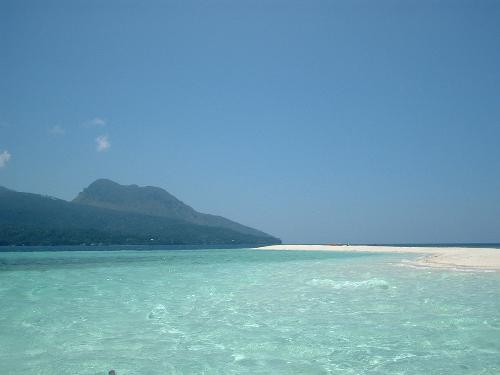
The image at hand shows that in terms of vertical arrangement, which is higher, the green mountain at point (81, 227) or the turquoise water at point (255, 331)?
the green mountain at point (81, 227)

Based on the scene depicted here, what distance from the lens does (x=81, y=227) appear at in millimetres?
142375

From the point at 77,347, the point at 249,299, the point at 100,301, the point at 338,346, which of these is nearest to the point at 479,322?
the point at 338,346

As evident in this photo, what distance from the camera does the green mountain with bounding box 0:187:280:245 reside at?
121812mm

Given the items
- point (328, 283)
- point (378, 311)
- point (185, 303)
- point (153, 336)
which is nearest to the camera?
point (153, 336)

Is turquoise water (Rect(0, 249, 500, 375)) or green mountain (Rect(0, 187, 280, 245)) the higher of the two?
green mountain (Rect(0, 187, 280, 245))

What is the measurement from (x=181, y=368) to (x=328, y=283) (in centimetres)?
1737

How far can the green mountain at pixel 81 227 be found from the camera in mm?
121812

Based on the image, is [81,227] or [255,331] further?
[81,227]

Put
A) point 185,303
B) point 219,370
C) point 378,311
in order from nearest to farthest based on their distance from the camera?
point 219,370 → point 378,311 → point 185,303

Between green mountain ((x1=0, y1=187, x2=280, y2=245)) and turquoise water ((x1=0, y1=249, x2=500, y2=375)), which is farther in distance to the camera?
green mountain ((x1=0, y1=187, x2=280, y2=245))

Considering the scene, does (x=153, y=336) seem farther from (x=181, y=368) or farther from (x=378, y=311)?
(x=378, y=311)

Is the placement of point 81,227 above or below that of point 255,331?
above

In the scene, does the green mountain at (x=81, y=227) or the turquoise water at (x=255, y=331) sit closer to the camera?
the turquoise water at (x=255, y=331)

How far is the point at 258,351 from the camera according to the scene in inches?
415
